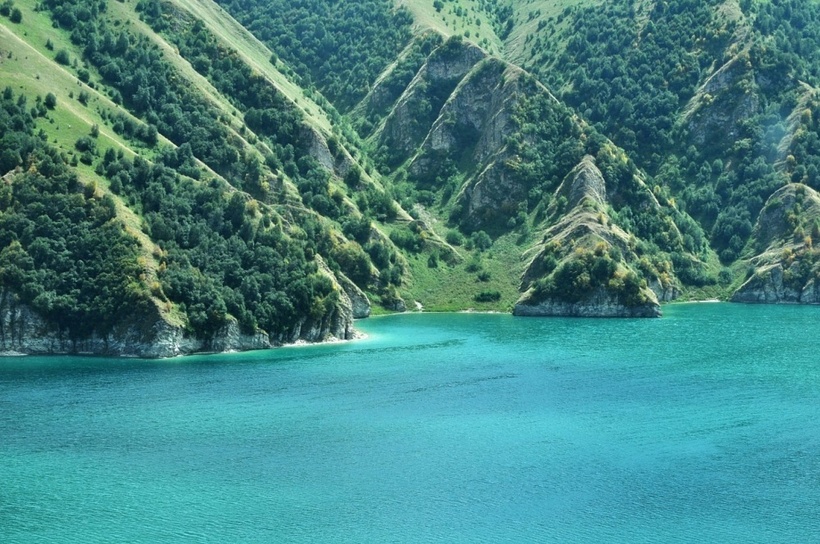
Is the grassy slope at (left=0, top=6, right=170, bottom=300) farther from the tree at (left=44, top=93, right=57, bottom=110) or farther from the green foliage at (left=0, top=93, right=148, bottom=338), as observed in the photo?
the green foliage at (left=0, top=93, right=148, bottom=338)

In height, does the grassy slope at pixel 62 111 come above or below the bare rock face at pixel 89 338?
above

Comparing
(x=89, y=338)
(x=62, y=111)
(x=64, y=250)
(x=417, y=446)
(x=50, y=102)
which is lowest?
(x=417, y=446)

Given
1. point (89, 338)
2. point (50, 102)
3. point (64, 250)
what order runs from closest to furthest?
point (89, 338), point (64, 250), point (50, 102)

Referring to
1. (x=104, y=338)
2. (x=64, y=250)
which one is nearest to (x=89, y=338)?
(x=104, y=338)

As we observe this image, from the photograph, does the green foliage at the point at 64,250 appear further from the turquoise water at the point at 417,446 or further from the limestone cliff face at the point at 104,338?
the turquoise water at the point at 417,446

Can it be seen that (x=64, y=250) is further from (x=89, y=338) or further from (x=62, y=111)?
(x=62, y=111)

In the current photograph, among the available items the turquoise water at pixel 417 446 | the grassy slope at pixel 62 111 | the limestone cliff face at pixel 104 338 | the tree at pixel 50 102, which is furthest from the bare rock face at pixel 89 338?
the tree at pixel 50 102

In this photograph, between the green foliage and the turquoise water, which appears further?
the green foliage

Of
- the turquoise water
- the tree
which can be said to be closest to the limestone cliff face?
the turquoise water

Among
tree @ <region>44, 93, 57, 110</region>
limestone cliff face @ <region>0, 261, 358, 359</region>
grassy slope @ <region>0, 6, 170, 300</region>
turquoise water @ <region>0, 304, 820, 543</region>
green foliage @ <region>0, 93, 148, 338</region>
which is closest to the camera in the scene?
turquoise water @ <region>0, 304, 820, 543</region>

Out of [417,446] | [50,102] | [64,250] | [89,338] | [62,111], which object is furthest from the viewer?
[62,111]
